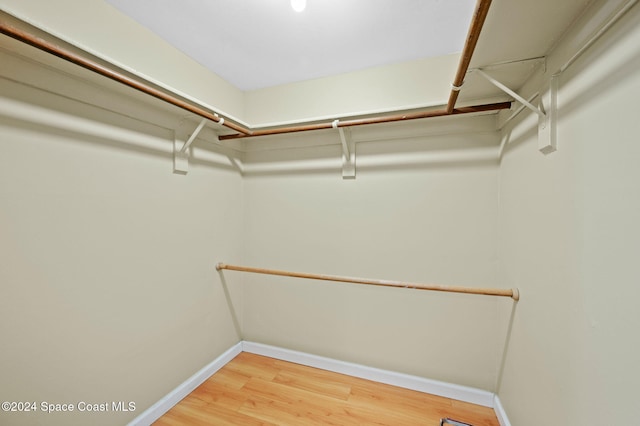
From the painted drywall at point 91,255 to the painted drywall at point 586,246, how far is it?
80.8 inches

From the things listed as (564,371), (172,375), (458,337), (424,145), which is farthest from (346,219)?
(172,375)

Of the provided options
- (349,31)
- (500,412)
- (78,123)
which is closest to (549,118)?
(349,31)

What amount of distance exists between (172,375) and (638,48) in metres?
2.59

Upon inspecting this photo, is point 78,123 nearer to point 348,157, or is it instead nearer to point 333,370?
point 348,157

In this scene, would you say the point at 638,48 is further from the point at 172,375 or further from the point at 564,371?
the point at 172,375

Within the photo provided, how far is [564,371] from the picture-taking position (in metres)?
0.88

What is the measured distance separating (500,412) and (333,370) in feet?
3.67

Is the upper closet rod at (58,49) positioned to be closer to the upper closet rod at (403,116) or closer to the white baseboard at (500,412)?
the upper closet rod at (403,116)

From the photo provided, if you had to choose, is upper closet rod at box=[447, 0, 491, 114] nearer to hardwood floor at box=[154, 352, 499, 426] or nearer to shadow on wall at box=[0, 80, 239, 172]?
shadow on wall at box=[0, 80, 239, 172]

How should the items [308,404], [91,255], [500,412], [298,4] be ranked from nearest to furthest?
[298,4] → [91,255] → [500,412] → [308,404]

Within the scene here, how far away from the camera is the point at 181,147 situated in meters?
1.69

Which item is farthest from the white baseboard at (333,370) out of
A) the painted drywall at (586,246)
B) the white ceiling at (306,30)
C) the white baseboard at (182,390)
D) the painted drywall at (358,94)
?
the white ceiling at (306,30)

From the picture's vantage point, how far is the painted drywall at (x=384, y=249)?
164 cm

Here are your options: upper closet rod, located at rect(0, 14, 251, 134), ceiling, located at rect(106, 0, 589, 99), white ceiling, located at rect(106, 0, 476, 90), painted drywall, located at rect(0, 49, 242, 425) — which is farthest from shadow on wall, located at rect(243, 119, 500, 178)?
upper closet rod, located at rect(0, 14, 251, 134)
